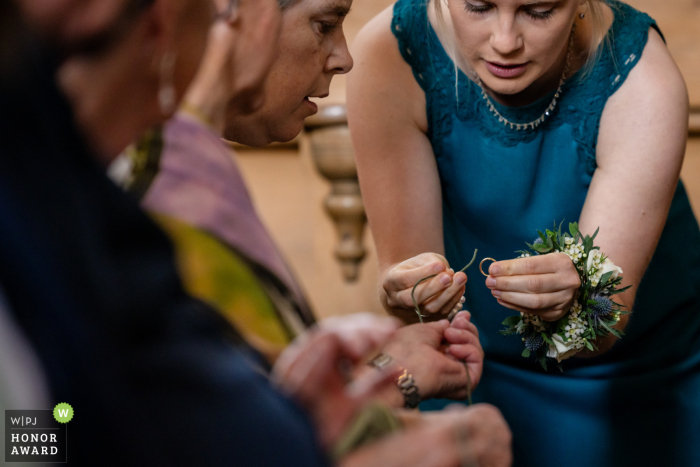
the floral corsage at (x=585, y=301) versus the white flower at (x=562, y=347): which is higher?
the floral corsage at (x=585, y=301)

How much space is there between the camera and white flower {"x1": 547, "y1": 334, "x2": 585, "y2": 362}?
1320mm

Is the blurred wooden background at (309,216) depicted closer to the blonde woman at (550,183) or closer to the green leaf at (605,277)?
the blonde woman at (550,183)

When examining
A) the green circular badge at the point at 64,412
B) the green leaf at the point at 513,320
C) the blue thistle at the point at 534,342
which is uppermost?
the green circular badge at the point at 64,412

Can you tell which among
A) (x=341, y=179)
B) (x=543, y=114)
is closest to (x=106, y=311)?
(x=543, y=114)

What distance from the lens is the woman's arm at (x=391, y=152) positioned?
1576 millimetres

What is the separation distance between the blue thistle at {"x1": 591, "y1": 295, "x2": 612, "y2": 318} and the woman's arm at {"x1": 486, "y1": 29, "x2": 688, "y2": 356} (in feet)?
0.33

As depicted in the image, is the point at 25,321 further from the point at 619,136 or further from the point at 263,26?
the point at 619,136

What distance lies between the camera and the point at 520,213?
1.62 m

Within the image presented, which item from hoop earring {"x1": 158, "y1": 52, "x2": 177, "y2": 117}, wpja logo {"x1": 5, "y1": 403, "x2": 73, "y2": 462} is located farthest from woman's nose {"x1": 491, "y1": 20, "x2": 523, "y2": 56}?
wpja logo {"x1": 5, "y1": 403, "x2": 73, "y2": 462}

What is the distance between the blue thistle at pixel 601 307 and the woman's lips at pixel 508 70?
1.48 ft

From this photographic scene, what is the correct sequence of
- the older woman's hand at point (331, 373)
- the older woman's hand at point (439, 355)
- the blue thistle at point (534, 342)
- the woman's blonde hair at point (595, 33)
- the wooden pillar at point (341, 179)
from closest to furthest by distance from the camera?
the older woman's hand at point (331, 373) → the older woman's hand at point (439, 355) → the blue thistle at point (534, 342) → the woman's blonde hair at point (595, 33) → the wooden pillar at point (341, 179)

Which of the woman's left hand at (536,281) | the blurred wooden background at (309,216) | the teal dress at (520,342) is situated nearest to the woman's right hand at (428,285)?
the woman's left hand at (536,281)

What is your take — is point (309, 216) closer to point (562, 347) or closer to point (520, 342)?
point (520, 342)

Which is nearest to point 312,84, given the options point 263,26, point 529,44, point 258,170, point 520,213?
point 263,26
